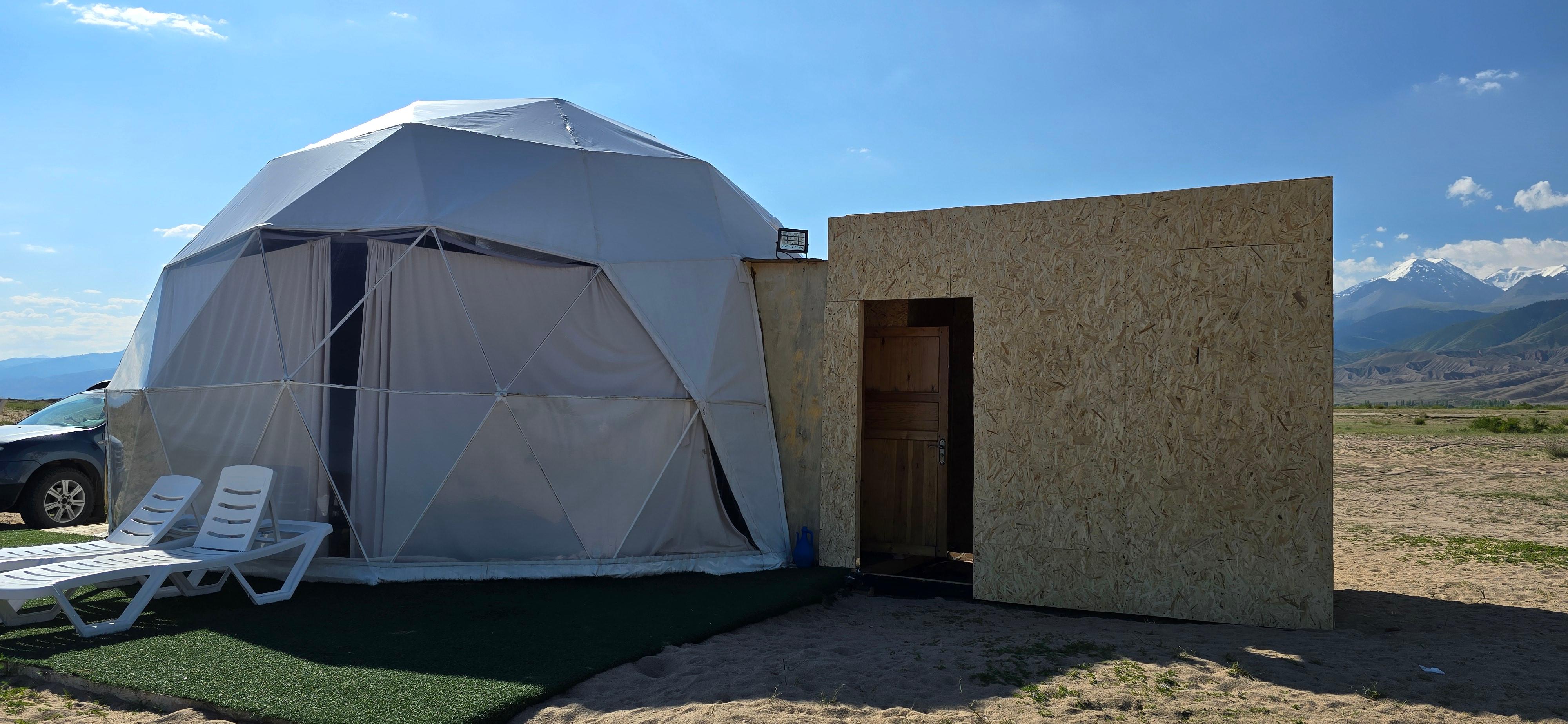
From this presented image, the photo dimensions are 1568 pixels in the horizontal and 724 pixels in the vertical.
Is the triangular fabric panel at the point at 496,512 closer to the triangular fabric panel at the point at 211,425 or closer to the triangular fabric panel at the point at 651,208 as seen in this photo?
the triangular fabric panel at the point at 211,425

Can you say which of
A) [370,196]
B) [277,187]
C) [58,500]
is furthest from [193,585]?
[58,500]

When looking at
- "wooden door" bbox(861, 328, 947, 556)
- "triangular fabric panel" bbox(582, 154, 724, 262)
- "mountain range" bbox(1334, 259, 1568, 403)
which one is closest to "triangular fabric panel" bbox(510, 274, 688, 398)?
"triangular fabric panel" bbox(582, 154, 724, 262)

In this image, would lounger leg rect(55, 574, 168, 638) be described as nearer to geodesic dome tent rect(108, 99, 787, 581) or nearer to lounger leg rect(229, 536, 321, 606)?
lounger leg rect(229, 536, 321, 606)

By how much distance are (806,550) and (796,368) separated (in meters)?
1.69

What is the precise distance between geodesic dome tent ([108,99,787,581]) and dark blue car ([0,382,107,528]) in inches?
89.1

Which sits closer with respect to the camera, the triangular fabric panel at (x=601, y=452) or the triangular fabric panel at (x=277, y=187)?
the triangular fabric panel at (x=601, y=452)

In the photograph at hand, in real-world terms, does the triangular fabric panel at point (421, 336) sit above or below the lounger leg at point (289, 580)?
above

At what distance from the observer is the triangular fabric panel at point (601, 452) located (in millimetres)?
7406

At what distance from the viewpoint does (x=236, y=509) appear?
6.55 meters

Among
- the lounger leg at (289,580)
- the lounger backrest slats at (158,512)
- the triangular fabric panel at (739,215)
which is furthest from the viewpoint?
the triangular fabric panel at (739,215)

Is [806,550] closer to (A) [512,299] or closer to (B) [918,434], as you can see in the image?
(B) [918,434]

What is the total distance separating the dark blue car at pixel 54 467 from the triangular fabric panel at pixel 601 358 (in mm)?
6411

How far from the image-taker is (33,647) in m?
4.99

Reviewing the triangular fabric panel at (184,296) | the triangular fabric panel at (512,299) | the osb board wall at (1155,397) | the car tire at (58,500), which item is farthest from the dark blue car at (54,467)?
the osb board wall at (1155,397)
